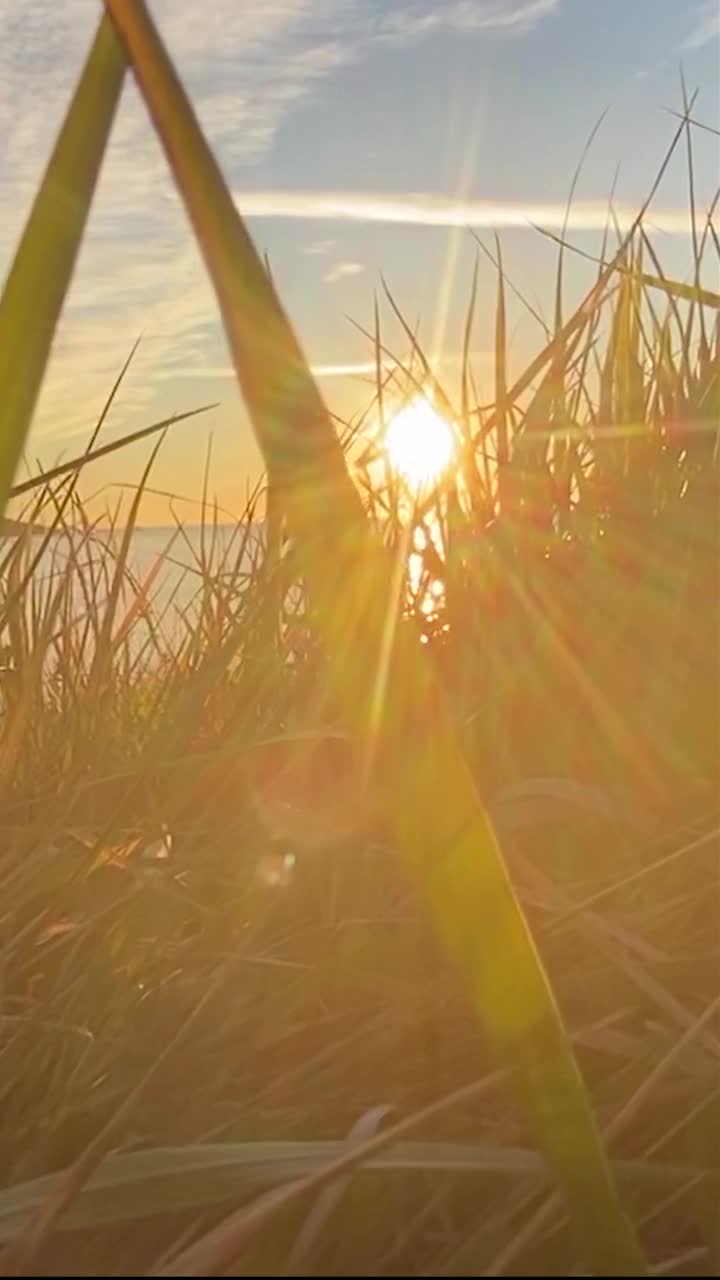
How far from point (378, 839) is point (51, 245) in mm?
513

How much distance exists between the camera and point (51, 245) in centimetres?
33

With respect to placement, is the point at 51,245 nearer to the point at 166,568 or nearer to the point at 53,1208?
the point at 53,1208

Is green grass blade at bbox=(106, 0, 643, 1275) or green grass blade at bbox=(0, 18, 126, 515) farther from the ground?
green grass blade at bbox=(0, 18, 126, 515)

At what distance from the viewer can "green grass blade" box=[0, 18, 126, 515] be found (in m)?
0.33

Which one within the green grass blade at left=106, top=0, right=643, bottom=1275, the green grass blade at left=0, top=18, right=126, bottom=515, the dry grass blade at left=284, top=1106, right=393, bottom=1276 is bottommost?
the dry grass blade at left=284, top=1106, right=393, bottom=1276

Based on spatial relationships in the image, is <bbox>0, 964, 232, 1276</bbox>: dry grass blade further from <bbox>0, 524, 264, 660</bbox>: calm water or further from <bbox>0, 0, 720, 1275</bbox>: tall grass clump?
<bbox>0, 524, 264, 660</bbox>: calm water

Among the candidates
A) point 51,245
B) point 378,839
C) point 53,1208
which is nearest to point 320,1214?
point 53,1208

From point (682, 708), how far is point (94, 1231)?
0.44m

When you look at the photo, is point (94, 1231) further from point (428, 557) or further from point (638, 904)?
point (428, 557)

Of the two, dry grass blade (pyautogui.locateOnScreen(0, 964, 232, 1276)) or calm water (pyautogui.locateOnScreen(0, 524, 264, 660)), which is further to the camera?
calm water (pyautogui.locateOnScreen(0, 524, 264, 660))

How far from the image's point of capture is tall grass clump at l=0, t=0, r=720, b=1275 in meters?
0.31

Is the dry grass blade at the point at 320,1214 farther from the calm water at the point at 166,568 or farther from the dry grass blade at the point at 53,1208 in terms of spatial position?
the calm water at the point at 166,568

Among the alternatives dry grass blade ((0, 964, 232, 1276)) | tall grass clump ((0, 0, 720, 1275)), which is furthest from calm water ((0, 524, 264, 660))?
dry grass blade ((0, 964, 232, 1276))

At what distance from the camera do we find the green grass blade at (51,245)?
12.8 inches
